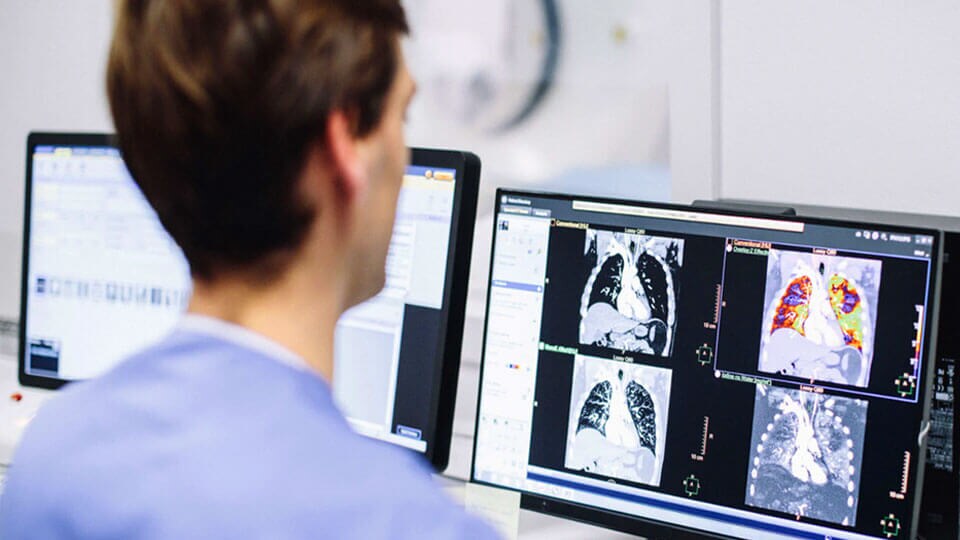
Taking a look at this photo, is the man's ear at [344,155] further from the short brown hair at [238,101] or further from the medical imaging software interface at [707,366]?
the medical imaging software interface at [707,366]

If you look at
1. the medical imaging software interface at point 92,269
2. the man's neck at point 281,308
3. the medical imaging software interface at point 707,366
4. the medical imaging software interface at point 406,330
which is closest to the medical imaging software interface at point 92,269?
the medical imaging software interface at point 92,269

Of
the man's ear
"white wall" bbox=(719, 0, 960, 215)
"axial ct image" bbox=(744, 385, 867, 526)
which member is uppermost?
"white wall" bbox=(719, 0, 960, 215)

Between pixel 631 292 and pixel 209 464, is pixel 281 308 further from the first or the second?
pixel 631 292

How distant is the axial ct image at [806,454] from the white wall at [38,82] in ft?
5.09

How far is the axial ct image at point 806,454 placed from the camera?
108cm

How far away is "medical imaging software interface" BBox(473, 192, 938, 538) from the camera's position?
1.06 meters

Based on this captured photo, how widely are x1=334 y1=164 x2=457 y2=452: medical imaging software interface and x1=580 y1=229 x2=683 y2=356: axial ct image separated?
0.19 meters

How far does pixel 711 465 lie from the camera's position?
1.14 metres

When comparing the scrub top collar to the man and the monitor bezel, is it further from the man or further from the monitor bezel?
the monitor bezel

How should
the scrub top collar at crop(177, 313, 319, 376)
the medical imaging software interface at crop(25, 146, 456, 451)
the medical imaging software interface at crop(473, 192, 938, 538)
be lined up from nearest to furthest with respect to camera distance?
the scrub top collar at crop(177, 313, 319, 376) < the medical imaging software interface at crop(473, 192, 938, 538) < the medical imaging software interface at crop(25, 146, 456, 451)

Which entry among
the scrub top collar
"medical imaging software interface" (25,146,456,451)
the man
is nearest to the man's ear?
the man

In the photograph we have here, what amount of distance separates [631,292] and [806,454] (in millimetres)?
247

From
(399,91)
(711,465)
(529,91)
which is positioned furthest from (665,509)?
(529,91)

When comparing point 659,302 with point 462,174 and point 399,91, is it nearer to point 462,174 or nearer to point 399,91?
point 462,174
